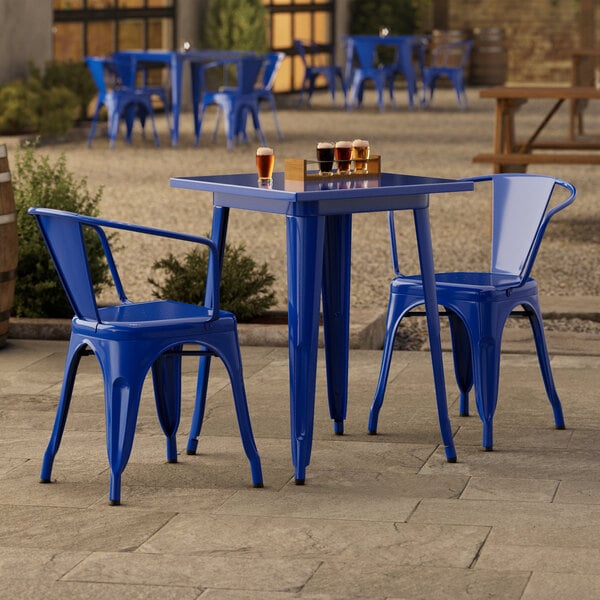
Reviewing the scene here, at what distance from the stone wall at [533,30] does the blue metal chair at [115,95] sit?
1067 centimetres

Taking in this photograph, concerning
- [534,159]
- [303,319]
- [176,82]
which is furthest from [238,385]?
[176,82]

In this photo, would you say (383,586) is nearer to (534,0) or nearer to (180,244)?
(180,244)

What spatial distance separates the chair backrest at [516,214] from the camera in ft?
13.2

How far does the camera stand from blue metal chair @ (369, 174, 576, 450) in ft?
12.3

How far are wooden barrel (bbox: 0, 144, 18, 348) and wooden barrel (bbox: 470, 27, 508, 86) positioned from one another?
16.2m

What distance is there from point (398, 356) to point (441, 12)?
1729cm

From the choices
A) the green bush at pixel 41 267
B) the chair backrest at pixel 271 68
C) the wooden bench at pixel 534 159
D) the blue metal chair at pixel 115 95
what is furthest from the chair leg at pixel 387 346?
the chair backrest at pixel 271 68

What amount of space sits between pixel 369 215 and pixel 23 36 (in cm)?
569

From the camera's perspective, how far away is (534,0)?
2214 cm

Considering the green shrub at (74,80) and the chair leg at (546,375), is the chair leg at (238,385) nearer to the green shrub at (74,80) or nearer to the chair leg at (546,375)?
the chair leg at (546,375)

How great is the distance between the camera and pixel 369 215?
28.9 ft

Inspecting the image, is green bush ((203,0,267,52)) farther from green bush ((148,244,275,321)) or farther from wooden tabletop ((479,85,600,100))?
green bush ((148,244,275,321))

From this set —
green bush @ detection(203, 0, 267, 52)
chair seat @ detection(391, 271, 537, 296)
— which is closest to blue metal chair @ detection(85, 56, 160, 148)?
green bush @ detection(203, 0, 267, 52)

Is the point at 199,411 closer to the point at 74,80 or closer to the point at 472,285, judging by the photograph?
the point at 472,285
